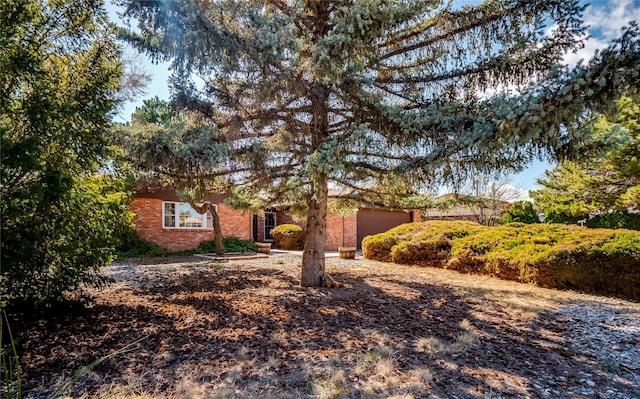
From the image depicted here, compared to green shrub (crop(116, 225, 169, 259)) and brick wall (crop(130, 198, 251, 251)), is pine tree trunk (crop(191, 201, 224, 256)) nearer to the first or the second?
brick wall (crop(130, 198, 251, 251))

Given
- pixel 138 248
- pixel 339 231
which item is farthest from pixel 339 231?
pixel 138 248

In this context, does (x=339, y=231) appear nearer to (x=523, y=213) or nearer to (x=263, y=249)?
(x=263, y=249)

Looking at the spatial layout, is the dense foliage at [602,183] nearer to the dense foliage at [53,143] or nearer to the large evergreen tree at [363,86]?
the large evergreen tree at [363,86]

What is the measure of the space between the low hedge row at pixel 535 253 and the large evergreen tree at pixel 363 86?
3593 mm

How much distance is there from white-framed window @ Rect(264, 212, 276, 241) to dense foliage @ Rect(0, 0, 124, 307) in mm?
14906

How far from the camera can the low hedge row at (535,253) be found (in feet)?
22.2

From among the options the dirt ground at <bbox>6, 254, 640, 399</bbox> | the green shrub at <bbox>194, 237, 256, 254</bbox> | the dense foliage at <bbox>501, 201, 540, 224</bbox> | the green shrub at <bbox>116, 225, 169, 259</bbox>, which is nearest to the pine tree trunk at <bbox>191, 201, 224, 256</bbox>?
the green shrub at <bbox>194, 237, 256, 254</bbox>

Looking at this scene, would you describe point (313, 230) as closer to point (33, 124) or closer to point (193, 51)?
point (193, 51)

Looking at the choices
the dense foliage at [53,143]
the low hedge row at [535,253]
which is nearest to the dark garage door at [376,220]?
the low hedge row at [535,253]

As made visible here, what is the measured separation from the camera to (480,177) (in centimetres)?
551

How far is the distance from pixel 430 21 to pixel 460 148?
2.90 metres

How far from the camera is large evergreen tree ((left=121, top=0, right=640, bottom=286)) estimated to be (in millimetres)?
4152

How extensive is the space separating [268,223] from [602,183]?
49.7 ft

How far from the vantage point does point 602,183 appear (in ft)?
33.9
